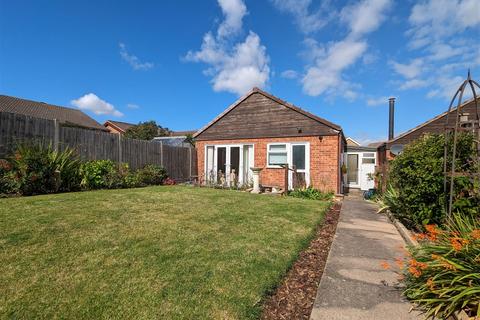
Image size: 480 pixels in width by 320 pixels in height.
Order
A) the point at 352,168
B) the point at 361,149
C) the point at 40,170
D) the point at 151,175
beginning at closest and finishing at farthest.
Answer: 1. the point at 40,170
2. the point at 151,175
3. the point at 361,149
4. the point at 352,168

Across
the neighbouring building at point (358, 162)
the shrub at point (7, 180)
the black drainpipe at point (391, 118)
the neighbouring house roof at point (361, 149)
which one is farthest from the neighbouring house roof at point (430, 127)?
the shrub at point (7, 180)

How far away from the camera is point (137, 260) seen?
3.20 m

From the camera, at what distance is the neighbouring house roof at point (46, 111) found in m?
24.9

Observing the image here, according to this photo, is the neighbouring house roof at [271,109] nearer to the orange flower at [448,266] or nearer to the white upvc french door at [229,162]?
the white upvc french door at [229,162]

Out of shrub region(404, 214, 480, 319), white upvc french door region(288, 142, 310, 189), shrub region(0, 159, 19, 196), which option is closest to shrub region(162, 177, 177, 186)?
white upvc french door region(288, 142, 310, 189)

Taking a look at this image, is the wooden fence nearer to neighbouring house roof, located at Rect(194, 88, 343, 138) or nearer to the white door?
neighbouring house roof, located at Rect(194, 88, 343, 138)

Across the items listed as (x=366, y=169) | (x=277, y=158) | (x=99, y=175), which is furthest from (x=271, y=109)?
(x=99, y=175)

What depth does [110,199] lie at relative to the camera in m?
6.74

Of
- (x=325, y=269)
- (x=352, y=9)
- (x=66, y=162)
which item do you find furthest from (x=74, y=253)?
(x=352, y=9)

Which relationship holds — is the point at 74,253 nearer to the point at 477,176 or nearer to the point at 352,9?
the point at 477,176

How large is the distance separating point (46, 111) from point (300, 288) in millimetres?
33887

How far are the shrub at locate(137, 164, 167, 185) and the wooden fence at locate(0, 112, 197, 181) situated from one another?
1.66ft

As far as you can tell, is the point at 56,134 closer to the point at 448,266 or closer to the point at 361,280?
the point at 361,280

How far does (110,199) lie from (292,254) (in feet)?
16.6
